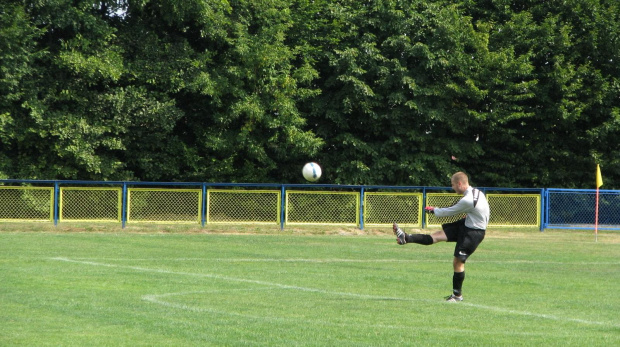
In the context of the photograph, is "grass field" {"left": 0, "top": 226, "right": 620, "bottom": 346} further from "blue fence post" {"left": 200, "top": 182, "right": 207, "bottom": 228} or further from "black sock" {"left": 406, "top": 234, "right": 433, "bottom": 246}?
"blue fence post" {"left": 200, "top": 182, "right": 207, "bottom": 228}

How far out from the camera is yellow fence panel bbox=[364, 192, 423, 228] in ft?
105

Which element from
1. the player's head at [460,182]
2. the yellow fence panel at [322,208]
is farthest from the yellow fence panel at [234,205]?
the player's head at [460,182]

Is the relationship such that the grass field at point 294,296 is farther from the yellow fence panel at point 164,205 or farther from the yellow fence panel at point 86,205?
the yellow fence panel at point 164,205

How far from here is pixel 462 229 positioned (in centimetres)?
1273

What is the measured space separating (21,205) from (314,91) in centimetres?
1207

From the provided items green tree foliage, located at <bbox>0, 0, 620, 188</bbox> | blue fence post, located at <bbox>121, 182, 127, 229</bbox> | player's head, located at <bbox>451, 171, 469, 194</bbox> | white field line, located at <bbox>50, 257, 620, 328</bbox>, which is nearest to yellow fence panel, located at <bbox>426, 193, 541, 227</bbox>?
green tree foliage, located at <bbox>0, 0, 620, 188</bbox>

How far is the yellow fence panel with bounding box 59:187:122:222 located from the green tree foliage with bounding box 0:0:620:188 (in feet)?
6.32

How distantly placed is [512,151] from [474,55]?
452 centimetres

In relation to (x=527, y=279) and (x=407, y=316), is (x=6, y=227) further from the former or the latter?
(x=407, y=316)

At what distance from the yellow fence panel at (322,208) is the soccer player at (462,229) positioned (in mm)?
18562

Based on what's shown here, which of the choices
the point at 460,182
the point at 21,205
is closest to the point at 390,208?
the point at 21,205

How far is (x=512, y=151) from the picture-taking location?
3722cm

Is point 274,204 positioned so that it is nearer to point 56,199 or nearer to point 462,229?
point 56,199

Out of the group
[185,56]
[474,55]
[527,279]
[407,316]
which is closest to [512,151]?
[474,55]
